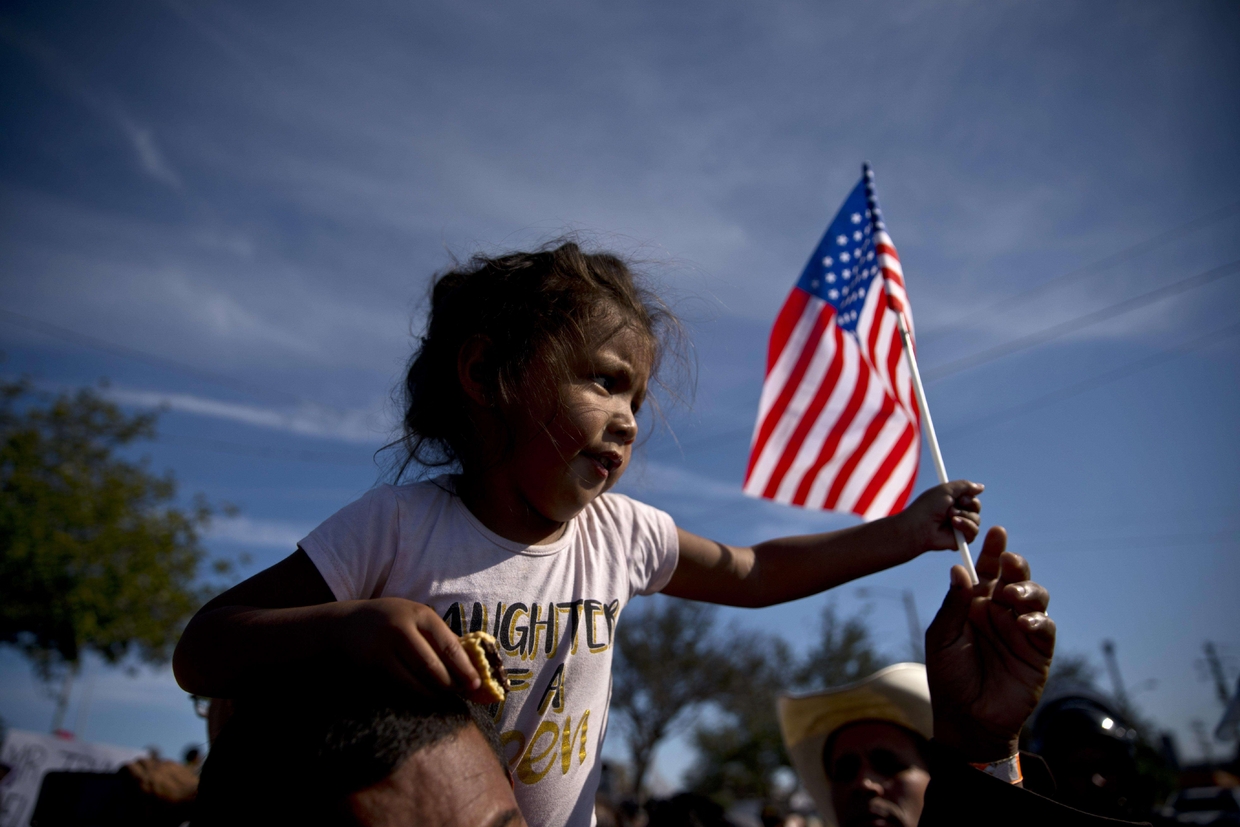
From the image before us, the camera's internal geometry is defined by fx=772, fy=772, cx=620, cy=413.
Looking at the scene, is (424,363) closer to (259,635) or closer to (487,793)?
(259,635)

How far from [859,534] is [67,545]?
18450 millimetres

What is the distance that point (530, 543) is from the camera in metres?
2.04

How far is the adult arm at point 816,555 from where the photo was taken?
2262 millimetres

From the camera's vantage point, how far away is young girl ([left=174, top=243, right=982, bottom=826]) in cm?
154

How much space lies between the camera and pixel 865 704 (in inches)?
124

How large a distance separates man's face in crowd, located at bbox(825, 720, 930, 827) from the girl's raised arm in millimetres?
2241

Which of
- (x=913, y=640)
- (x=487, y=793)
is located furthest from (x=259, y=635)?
(x=913, y=640)

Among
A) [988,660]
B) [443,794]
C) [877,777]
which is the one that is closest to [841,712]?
[877,777]

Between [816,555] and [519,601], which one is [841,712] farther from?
[519,601]

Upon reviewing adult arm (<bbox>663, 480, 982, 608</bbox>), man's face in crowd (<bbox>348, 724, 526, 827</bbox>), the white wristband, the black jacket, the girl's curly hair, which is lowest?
man's face in crowd (<bbox>348, 724, 526, 827</bbox>)

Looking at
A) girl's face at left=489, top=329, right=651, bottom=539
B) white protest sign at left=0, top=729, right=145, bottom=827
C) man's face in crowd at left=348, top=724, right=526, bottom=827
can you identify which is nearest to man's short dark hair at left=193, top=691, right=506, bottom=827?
man's face in crowd at left=348, top=724, right=526, bottom=827

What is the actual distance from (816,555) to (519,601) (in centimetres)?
96

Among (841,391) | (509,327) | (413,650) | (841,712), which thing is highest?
(841,391)

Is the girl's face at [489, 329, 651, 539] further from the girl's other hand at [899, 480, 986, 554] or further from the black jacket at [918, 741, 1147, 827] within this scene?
the black jacket at [918, 741, 1147, 827]
